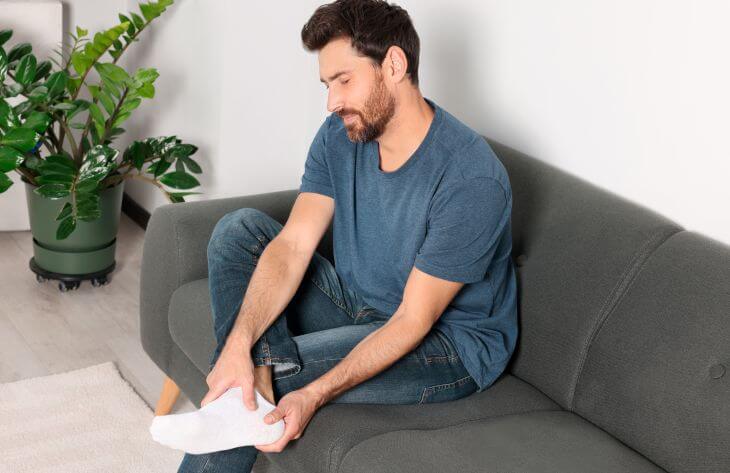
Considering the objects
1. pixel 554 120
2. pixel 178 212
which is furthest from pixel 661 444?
pixel 178 212

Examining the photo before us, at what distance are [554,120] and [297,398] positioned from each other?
0.96m

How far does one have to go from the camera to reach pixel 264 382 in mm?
1754

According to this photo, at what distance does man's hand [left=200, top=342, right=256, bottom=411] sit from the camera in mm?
1695

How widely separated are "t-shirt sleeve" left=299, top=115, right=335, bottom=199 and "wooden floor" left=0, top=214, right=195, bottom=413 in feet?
2.47

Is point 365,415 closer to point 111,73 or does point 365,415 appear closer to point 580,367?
point 580,367

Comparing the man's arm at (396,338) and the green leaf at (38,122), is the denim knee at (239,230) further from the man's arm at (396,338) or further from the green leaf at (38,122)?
the green leaf at (38,122)

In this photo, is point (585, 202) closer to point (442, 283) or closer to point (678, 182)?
point (678, 182)

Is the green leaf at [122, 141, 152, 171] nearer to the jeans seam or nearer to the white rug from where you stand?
the white rug

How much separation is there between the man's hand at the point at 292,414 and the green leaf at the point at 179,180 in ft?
4.48

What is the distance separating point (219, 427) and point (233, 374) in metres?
0.11

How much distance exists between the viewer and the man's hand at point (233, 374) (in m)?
1.70

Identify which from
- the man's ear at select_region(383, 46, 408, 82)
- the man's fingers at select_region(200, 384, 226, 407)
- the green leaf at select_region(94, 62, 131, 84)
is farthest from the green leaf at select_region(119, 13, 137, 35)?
the man's fingers at select_region(200, 384, 226, 407)

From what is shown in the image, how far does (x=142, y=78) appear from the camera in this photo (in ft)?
9.38

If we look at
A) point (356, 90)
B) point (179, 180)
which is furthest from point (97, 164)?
point (356, 90)
